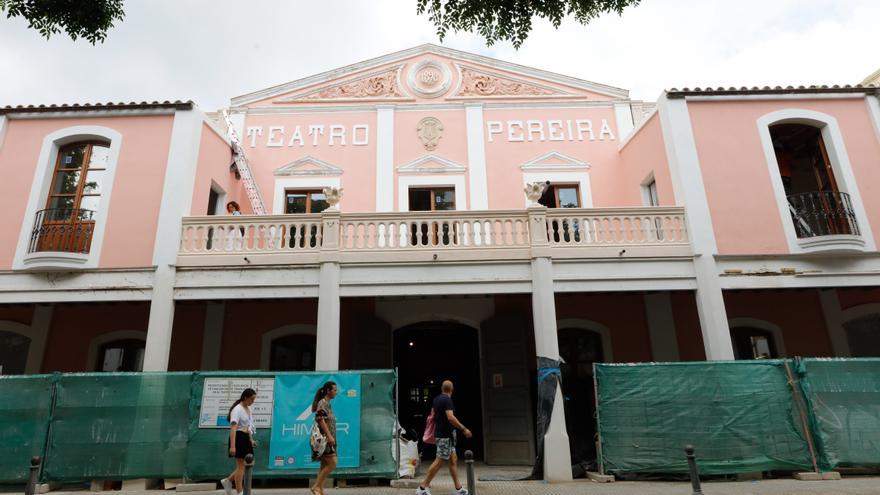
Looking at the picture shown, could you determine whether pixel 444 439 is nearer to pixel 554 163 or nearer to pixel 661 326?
pixel 661 326

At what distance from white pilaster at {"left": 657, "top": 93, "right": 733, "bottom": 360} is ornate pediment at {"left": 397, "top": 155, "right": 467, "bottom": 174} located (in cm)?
523

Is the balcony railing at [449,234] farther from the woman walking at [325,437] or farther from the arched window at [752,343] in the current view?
the arched window at [752,343]

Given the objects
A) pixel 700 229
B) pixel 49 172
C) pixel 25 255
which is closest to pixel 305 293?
pixel 25 255

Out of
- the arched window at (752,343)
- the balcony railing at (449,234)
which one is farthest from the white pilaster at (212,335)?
the arched window at (752,343)

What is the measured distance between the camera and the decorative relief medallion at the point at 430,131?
14.2m

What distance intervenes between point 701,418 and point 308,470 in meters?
6.40

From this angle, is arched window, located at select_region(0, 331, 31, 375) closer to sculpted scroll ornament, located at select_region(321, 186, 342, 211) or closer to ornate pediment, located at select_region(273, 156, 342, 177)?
ornate pediment, located at select_region(273, 156, 342, 177)

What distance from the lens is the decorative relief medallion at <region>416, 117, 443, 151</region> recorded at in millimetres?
14195

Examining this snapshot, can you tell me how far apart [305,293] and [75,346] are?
22.1ft

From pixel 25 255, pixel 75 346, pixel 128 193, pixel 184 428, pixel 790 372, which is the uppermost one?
pixel 128 193

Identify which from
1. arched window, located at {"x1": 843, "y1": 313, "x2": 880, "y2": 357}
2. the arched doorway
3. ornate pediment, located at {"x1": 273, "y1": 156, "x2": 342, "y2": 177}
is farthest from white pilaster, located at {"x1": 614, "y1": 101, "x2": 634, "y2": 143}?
ornate pediment, located at {"x1": 273, "y1": 156, "x2": 342, "y2": 177}

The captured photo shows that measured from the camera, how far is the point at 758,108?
11258mm

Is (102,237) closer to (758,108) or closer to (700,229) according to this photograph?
(700,229)

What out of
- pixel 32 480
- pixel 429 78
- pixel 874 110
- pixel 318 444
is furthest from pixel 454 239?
pixel 874 110
